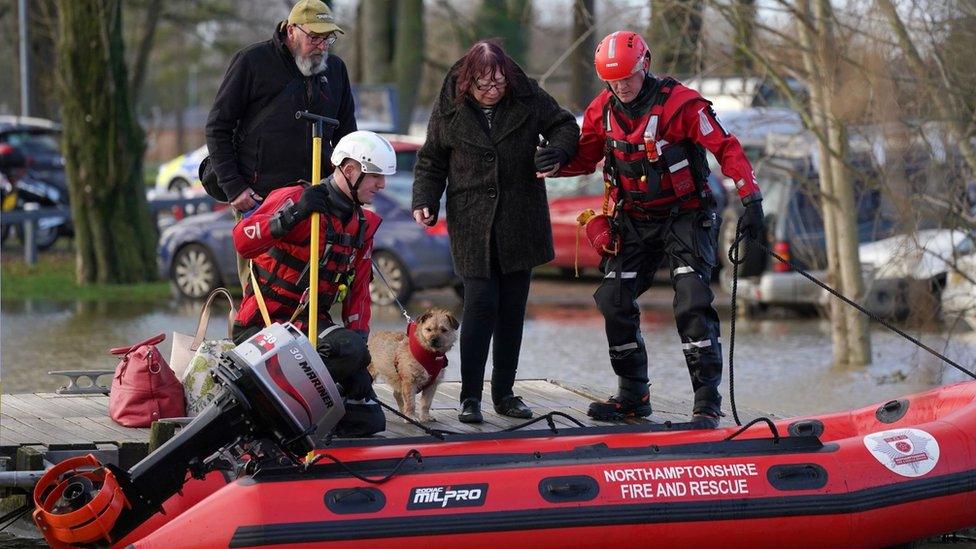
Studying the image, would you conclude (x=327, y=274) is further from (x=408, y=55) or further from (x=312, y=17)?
(x=408, y=55)

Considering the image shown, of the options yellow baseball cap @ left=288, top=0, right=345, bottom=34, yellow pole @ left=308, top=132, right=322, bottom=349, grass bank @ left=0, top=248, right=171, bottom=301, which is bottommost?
grass bank @ left=0, top=248, right=171, bottom=301

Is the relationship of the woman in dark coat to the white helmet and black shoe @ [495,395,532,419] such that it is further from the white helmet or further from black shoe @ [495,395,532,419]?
the white helmet

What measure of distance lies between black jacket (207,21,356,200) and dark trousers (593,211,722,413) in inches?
62.8

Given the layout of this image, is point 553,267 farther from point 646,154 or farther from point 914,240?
point 646,154

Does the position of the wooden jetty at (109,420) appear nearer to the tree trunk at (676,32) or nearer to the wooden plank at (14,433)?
the wooden plank at (14,433)

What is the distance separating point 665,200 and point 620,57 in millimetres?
742

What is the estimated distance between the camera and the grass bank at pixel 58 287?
1767cm

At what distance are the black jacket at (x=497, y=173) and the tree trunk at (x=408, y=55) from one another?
1840 cm

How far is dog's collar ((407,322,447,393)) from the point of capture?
27.3ft

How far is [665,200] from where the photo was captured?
315 inches

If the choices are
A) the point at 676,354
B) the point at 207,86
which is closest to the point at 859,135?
the point at 676,354

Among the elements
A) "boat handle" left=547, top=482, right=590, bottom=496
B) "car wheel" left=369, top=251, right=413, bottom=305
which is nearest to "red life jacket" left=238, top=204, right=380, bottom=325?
"boat handle" left=547, top=482, right=590, bottom=496

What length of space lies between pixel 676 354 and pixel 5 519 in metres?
7.55

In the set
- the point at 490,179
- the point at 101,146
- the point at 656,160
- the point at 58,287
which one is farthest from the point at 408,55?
the point at 656,160
